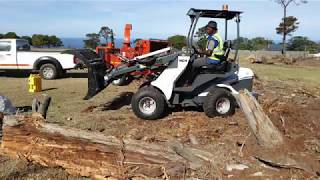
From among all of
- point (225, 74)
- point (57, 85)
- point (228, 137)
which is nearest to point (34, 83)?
point (57, 85)

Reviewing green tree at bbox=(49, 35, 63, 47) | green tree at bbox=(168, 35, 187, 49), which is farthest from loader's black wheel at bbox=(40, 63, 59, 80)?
green tree at bbox=(49, 35, 63, 47)

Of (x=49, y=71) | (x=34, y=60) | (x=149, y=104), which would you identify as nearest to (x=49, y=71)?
(x=49, y=71)

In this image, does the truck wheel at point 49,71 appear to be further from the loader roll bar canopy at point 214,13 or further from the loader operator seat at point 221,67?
the loader operator seat at point 221,67

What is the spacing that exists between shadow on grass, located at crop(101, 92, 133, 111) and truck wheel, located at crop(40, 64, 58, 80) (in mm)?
5933


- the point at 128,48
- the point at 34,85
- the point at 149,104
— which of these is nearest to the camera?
the point at 149,104

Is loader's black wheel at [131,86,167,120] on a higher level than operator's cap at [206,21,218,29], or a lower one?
lower

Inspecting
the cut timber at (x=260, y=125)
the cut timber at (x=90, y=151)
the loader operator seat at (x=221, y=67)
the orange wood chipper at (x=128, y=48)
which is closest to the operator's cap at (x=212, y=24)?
the loader operator seat at (x=221, y=67)

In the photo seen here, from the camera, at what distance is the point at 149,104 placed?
941 centimetres

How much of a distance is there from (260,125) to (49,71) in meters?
13.0

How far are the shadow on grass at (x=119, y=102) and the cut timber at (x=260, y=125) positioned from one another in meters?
4.54

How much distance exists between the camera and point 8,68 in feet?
61.4

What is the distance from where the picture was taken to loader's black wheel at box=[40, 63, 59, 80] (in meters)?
18.1

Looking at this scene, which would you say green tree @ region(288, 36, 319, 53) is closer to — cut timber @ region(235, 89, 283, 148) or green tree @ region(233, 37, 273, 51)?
green tree @ region(233, 37, 273, 51)

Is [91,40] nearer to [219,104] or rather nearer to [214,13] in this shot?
[214,13]
